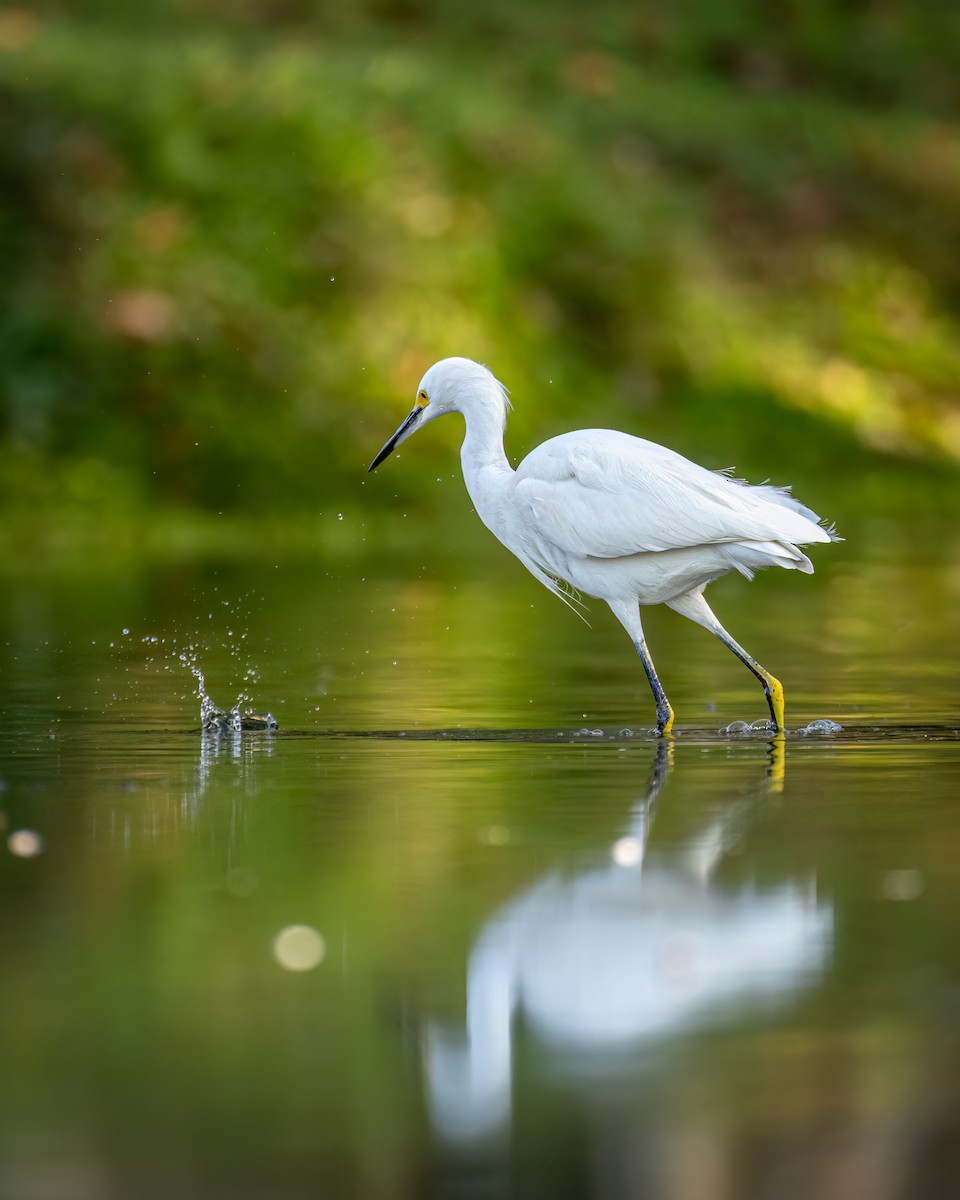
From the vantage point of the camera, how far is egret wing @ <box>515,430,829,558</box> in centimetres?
891

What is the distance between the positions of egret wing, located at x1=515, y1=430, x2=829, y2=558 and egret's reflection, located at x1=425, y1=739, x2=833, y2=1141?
305 centimetres

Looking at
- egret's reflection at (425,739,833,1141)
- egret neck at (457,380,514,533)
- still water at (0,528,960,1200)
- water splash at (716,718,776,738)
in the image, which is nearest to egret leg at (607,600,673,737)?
still water at (0,528,960,1200)

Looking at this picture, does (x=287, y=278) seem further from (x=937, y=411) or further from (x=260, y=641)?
(x=260, y=641)

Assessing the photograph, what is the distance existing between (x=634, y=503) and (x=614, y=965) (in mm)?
4434

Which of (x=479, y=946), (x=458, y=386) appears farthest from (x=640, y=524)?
(x=479, y=946)

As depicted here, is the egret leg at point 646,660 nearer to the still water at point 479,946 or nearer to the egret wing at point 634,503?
the still water at point 479,946

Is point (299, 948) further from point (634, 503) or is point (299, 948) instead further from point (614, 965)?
point (634, 503)

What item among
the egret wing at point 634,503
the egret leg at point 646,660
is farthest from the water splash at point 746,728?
the egret wing at point 634,503

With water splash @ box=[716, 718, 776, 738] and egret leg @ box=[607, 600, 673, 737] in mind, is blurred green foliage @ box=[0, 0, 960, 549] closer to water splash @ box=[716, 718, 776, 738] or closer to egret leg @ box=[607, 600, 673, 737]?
egret leg @ box=[607, 600, 673, 737]

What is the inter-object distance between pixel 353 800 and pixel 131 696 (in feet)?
11.1

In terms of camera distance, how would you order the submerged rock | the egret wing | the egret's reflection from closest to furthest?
Result: the egret's reflection → the egret wing → the submerged rock

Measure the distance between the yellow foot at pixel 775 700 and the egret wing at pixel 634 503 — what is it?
0.54 m

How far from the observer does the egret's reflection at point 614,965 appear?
13.7 feet

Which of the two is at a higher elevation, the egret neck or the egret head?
the egret head
